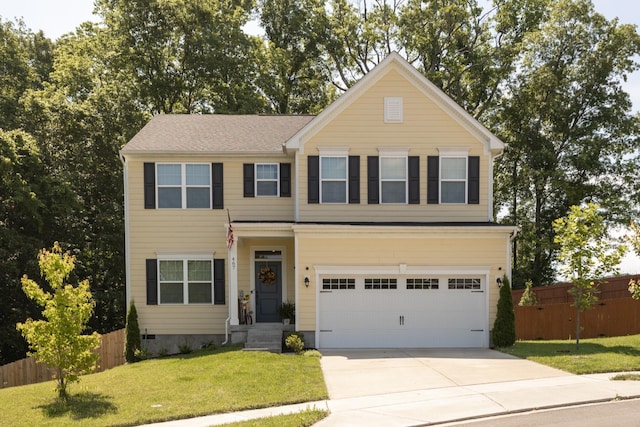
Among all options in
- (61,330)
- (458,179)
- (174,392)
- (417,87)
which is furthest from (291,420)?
(417,87)

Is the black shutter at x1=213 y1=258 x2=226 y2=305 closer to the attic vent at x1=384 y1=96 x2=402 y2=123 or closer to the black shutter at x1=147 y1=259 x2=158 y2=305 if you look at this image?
the black shutter at x1=147 y1=259 x2=158 y2=305

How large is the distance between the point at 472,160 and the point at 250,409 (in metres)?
12.6

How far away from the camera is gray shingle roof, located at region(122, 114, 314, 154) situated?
2014 cm

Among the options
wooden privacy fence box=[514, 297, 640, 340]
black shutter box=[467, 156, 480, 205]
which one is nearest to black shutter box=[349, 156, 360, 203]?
black shutter box=[467, 156, 480, 205]

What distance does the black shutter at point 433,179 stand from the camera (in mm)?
20000

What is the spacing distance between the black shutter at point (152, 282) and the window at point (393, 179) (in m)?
8.37

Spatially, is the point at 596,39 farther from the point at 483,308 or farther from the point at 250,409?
the point at 250,409

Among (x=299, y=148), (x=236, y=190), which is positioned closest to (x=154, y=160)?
(x=236, y=190)

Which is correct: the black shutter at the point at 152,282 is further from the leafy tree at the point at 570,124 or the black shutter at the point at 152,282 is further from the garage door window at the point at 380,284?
the leafy tree at the point at 570,124

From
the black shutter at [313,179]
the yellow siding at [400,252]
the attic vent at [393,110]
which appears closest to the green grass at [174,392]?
the yellow siding at [400,252]

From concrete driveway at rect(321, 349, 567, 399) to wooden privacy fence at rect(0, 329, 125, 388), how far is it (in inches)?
303

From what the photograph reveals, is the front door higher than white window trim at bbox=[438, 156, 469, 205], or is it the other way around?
white window trim at bbox=[438, 156, 469, 205]

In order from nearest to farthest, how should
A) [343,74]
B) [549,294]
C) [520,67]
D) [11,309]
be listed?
[11,309]
[549,294]
[520,67]
[343,74]

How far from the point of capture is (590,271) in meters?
16.7
